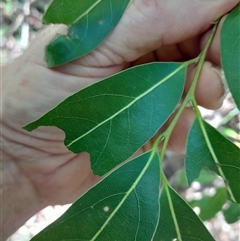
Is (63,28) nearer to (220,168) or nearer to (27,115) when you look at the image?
(27,115)

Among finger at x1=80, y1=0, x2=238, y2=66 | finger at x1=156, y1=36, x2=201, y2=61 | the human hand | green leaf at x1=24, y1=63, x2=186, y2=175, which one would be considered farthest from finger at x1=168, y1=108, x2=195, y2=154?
green leaf at x1=24, y1=63, x2=186, y2=175

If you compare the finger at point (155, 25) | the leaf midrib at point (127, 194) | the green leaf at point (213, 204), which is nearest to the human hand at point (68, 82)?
the finger at point (155, 25)

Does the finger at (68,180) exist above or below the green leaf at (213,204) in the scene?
Answer: above

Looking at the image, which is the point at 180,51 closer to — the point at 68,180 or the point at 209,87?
the point at 209,87

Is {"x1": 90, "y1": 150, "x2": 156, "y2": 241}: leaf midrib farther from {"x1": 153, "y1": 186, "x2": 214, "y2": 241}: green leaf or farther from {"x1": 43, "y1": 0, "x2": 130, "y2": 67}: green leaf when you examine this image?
{"x1": 43, "y1": 0, "x2": 130, "y2": 67}: green leaf

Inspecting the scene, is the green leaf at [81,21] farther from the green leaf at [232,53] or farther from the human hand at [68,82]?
the green leaf at [232,53]

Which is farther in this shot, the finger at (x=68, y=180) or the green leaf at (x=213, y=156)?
the finger at (x=68, y=180)

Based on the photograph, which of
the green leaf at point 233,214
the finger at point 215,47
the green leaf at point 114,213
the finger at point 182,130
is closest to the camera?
the green leaf at point 114,213
